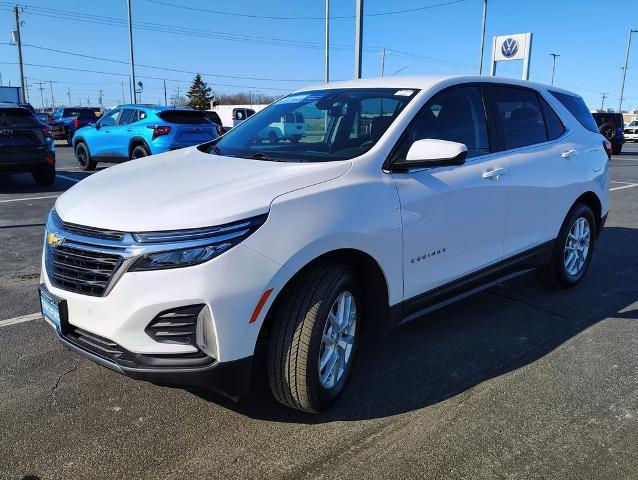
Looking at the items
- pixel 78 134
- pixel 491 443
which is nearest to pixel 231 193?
pixel 491 443

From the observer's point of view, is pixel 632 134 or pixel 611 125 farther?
pixel 632 134

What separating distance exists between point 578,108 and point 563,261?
60.2 inches

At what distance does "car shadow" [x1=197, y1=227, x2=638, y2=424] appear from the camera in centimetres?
309

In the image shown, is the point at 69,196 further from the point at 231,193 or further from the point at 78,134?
the point at 78,134

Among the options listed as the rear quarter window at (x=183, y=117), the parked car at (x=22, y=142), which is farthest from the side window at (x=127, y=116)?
the parked car at (x=22, y=142)

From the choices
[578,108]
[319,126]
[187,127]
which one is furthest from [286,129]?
[187,127]

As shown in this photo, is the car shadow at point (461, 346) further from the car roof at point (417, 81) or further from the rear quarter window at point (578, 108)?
the car roof at point (417, 81)

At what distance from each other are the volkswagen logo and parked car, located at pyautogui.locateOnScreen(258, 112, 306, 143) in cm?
2946

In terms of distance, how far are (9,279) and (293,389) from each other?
3.75 meters

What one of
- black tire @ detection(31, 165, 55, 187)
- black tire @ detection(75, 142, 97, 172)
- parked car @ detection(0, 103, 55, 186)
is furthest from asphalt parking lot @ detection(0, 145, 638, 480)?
black tire @ detection(75, 142, 97, 172)

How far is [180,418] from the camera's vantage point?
2939mm

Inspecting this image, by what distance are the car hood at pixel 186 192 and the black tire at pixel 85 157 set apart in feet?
39.8

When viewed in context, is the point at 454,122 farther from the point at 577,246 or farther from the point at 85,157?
the point at 85,157

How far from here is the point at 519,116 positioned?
440 cm
